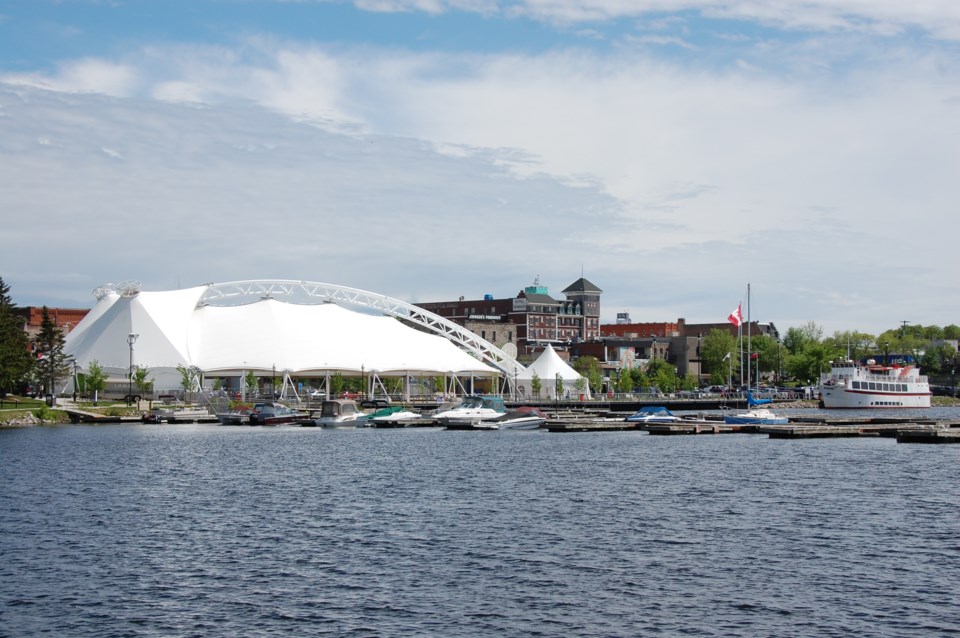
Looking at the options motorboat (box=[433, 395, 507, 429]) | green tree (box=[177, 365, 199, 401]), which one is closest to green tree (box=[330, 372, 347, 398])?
green tree (box=[177, 365, 199, 401])

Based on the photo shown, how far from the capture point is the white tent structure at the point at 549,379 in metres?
175

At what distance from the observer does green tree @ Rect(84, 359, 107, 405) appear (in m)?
140

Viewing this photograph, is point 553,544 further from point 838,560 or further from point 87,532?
point 87,532

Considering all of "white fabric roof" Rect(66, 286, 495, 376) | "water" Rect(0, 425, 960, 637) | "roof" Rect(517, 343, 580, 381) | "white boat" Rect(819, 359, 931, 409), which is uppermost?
"white fabric roof" Rect(66, 286, 495, 376)

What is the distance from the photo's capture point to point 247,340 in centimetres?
16000

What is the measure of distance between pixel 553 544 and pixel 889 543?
1164 cm

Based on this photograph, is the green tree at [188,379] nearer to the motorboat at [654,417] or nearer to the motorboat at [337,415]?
the motorboat at [337,415]

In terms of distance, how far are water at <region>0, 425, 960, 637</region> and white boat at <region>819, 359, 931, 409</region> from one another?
318ft

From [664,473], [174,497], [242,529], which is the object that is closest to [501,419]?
[664,473]

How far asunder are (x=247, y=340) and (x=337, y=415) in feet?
172

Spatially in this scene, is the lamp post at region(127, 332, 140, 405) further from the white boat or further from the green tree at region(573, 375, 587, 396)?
the white boat

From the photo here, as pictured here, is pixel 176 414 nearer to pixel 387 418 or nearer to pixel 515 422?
pixel 387 418

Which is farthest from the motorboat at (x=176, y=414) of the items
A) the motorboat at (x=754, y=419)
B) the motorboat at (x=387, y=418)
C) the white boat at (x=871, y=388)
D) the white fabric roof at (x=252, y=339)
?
the white boat at (x=871, y=388)

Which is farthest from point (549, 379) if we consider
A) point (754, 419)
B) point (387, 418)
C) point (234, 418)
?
point (754, 419)
